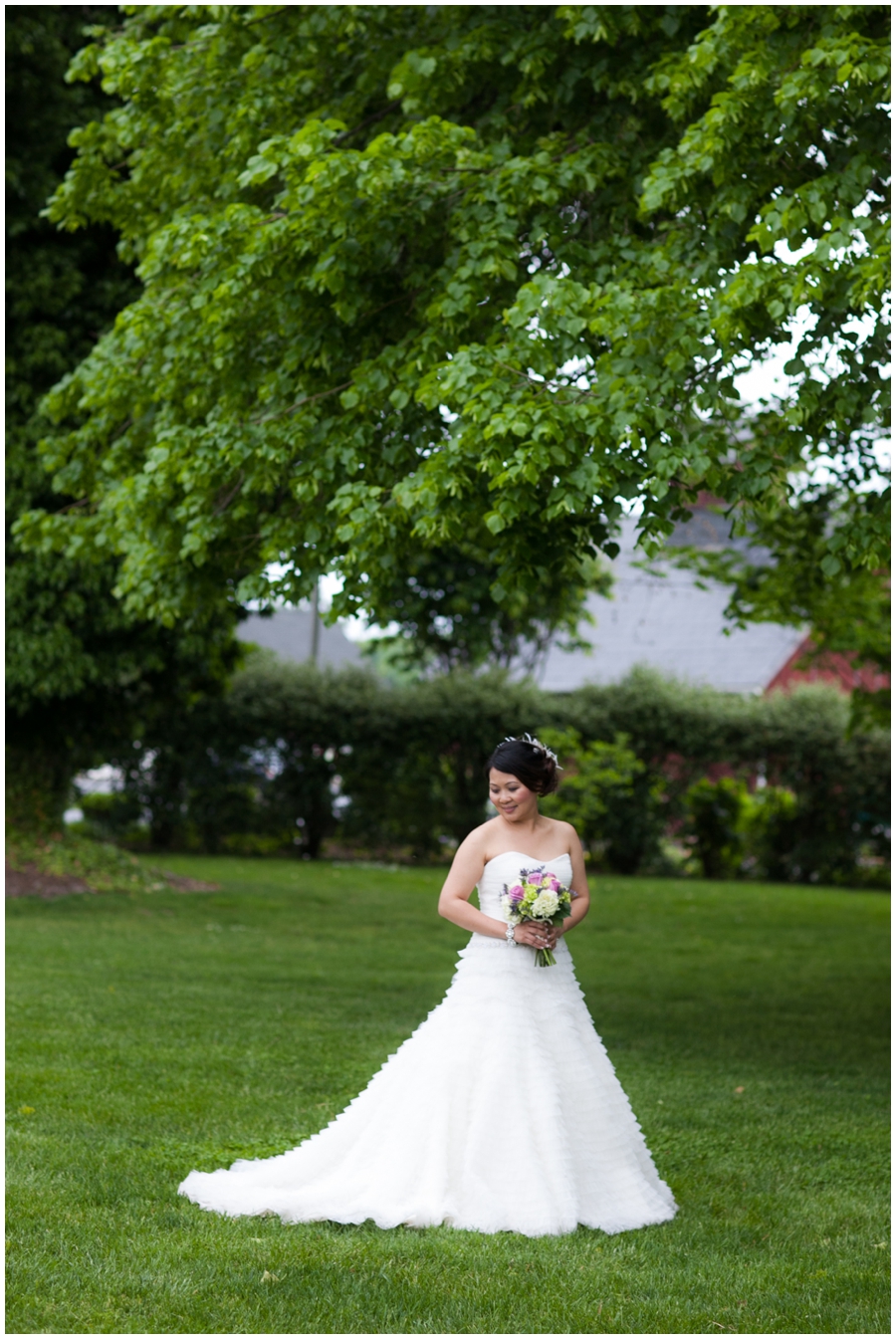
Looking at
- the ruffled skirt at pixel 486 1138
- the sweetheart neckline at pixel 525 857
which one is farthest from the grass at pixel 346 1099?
the sweetheart neckline at pixel 525 857

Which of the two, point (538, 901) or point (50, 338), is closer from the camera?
point (538, 901)

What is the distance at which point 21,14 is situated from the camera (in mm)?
13711

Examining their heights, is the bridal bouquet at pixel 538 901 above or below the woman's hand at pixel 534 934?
above

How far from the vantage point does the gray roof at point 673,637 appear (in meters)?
32.2

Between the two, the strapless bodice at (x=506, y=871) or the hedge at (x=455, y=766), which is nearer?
the strapless bodice at (x=506, y=871)

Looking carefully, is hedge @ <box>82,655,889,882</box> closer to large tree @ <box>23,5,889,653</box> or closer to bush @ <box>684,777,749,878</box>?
bush @ <box>684,777,749,878</box>

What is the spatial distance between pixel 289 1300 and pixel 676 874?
736 inches

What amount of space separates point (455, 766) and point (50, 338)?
35.0 ft

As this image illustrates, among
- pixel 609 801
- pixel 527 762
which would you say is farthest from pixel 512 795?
pixel 609 801

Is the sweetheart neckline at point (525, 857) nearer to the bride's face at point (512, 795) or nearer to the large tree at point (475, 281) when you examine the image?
the bride's face at point (512, 795)

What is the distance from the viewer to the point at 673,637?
3475cm

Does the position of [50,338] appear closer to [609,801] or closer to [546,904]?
[546,904]

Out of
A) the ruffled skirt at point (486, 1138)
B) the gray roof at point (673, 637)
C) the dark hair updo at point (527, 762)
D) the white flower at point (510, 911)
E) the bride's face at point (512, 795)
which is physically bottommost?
the ruffled skirt at point (486, 1138)

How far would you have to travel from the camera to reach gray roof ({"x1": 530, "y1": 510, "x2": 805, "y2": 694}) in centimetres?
3222
